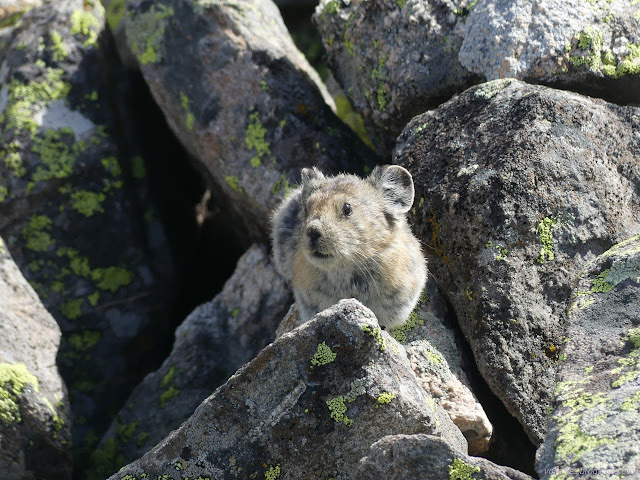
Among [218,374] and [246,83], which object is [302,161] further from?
[218,374]

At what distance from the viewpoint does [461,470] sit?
4.01 meters

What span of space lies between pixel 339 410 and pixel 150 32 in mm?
5721

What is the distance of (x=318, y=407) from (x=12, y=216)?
5347mm

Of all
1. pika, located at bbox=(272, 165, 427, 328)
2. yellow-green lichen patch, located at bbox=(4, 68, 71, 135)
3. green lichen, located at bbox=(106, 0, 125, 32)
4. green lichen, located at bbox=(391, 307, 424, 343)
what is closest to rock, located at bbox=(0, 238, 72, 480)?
yellow-green lichen patch, located at bbox=(4, 68, 71, 135)

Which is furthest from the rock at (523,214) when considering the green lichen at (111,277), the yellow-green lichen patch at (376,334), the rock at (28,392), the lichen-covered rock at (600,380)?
the green lichen at (111,277)

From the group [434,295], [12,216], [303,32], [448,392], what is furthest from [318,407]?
[303,32]

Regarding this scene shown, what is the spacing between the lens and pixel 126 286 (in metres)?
8.81

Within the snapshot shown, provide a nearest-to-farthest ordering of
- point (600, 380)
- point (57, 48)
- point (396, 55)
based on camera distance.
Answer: point (600, 380), point (396, 55), point (57, 48)

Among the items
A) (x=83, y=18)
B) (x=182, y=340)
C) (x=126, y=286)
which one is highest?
(x=83, y=18)

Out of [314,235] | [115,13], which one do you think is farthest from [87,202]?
[314,235]

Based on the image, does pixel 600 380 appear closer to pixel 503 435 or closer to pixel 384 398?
pixel 384 398

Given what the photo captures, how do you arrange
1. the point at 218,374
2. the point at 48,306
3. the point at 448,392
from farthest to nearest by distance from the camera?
the point at 48,306, the point at 218,374, the point at 448,392

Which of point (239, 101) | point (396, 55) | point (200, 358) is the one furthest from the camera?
point (239, 101)

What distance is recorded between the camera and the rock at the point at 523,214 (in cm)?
580
